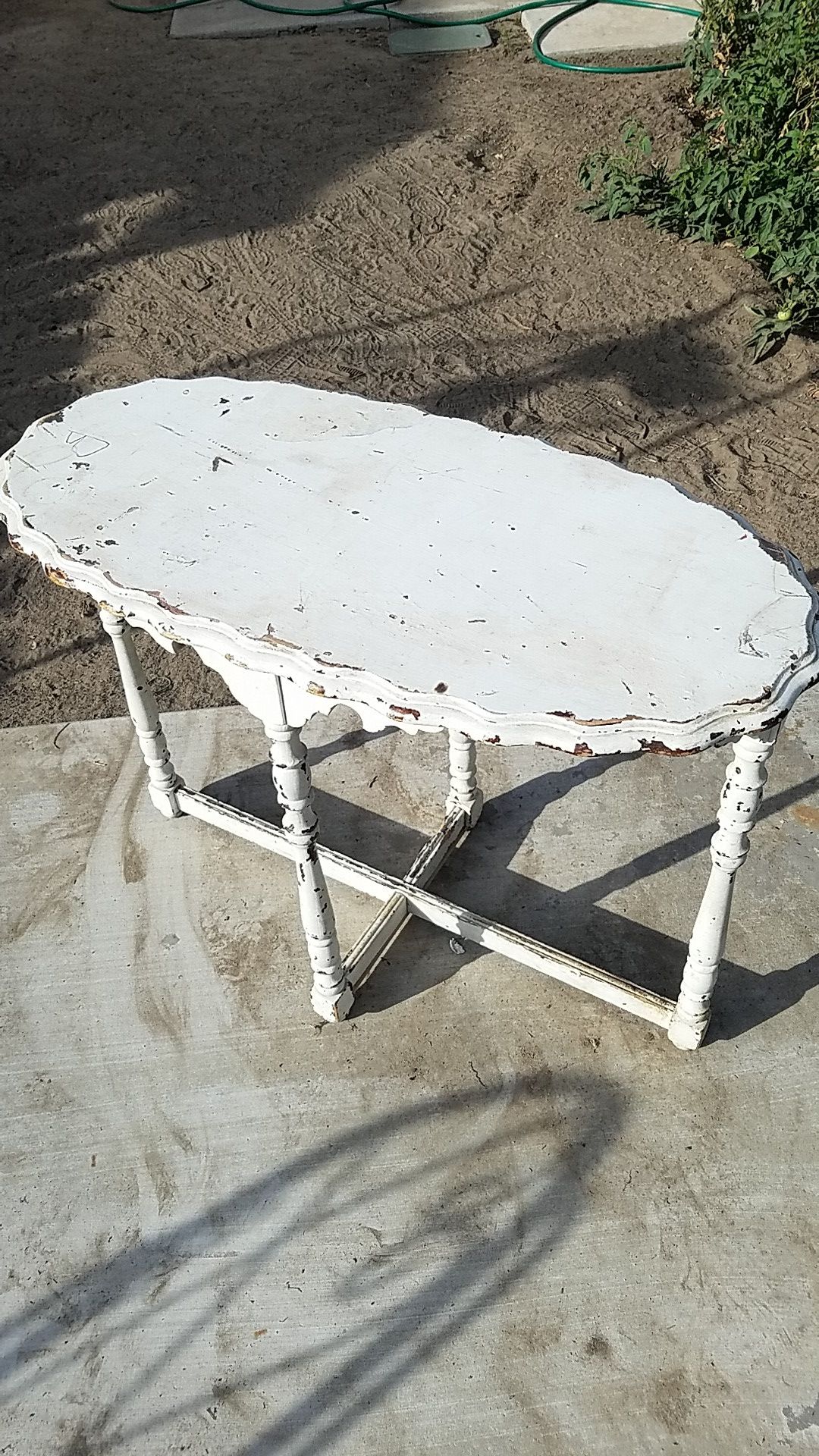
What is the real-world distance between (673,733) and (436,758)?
1926mm

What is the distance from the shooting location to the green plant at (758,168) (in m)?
5.80

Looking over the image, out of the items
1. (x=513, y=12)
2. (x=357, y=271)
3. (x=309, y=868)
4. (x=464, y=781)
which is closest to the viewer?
(x=309, y=868)

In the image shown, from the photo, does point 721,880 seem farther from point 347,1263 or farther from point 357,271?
point 357,271

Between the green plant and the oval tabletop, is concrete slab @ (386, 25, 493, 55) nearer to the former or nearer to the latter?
the green plant

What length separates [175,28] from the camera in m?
9.21

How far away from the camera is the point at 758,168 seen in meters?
5.90

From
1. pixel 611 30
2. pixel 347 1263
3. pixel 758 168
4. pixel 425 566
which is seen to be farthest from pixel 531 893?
pixel 611 30

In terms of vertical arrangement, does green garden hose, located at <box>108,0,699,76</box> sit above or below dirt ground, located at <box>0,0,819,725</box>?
above

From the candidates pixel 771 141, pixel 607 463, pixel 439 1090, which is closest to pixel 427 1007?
pixel 439 1090

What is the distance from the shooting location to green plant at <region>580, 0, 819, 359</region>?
5805mm

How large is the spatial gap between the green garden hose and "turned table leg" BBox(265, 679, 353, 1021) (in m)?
7.37

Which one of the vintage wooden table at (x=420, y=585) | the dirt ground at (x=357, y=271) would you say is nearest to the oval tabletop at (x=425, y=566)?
the vintage wooden table at (x=420, y=585)

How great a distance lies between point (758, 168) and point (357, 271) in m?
2.29

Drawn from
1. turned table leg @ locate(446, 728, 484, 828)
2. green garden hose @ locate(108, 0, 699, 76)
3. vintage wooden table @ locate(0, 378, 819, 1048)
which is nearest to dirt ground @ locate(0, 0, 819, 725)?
green garden hose @ locate(108, 0, 699, 76)
